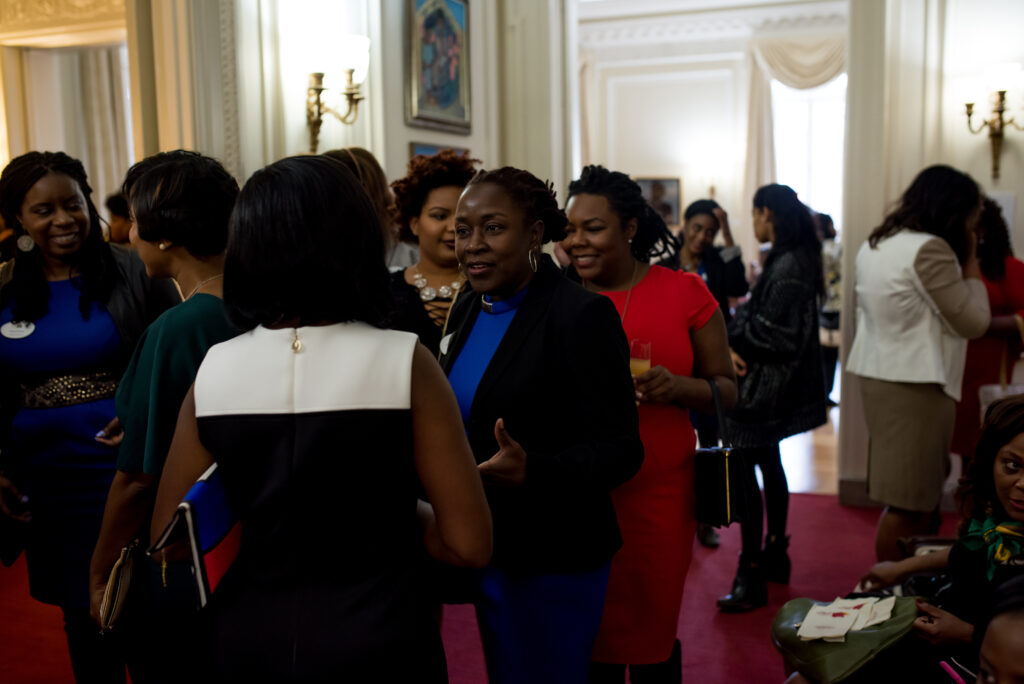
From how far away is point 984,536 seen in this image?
→ 7.14ft

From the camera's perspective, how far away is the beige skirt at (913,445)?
3.63 meters

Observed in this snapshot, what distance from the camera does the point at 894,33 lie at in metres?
5.05

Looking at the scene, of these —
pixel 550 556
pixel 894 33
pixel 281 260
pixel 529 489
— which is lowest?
pixel 550 556

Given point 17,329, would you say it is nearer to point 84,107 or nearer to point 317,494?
point 317,494

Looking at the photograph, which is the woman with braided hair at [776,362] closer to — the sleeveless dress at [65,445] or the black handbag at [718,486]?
the black handbag at [718,486]

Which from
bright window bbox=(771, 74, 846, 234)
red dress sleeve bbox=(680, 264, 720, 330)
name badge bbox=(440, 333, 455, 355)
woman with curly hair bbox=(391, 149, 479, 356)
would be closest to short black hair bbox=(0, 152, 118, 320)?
woman with curly hair bbox=(391, 149, 479, 356)

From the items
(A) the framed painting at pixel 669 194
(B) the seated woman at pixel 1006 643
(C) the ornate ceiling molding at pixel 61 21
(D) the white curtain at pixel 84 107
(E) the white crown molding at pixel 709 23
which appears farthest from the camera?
(A) the framed painting at pixel 669 194

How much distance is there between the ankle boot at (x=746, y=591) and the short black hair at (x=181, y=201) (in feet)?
9.53

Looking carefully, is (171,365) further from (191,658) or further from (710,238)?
(710,238)

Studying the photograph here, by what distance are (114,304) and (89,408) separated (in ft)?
0.98

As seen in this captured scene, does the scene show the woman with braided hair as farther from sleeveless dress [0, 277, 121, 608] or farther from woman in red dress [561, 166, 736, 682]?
sleeveless dress [0, 277, 121, 608]

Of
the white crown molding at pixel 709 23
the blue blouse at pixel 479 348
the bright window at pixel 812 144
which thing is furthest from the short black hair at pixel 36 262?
the bright window at pixel 812 144

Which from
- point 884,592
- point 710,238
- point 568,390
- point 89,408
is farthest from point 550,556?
point 710,238

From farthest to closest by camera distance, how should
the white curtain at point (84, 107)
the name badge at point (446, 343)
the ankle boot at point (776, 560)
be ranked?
the white curtain at point (84, 107)
the ankle boot at point (776, 560)
the name badge at point (446, 343)
